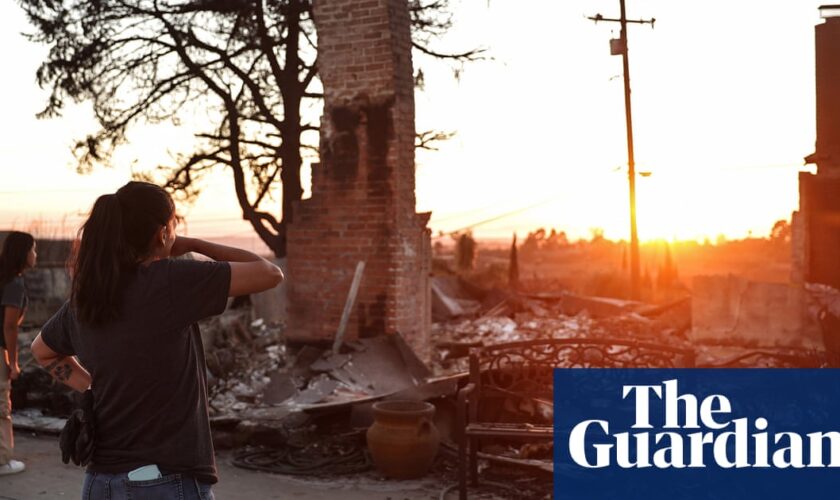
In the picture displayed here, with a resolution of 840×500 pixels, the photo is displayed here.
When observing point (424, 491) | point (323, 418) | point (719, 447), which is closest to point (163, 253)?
point (424, 491)

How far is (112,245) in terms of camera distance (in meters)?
2.51

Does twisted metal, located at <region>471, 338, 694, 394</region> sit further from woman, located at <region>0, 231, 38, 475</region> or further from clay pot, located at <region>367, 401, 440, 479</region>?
woman, located at <region>0, 231, 38, 475</region>

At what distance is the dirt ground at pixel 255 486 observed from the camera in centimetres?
645

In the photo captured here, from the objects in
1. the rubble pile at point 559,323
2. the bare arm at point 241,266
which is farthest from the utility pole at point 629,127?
the bare arm at point 241,266

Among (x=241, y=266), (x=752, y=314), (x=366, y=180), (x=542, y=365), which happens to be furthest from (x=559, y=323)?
(x=241, y=266)

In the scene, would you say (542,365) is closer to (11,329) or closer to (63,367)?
(11,329)

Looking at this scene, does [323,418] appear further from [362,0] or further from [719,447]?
[362,0]

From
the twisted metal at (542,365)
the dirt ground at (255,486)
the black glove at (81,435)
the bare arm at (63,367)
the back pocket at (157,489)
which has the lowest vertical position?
the dirt ground at (255,486)

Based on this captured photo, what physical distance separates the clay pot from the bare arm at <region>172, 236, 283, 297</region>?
4.19 meters

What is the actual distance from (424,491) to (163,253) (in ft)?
14.6

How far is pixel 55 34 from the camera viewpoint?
57.6ft

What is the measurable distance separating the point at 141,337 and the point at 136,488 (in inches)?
17.6

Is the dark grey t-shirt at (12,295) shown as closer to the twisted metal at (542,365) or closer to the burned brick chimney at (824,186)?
the twisted metal at (542,365)

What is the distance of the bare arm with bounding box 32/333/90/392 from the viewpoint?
2.87 m
